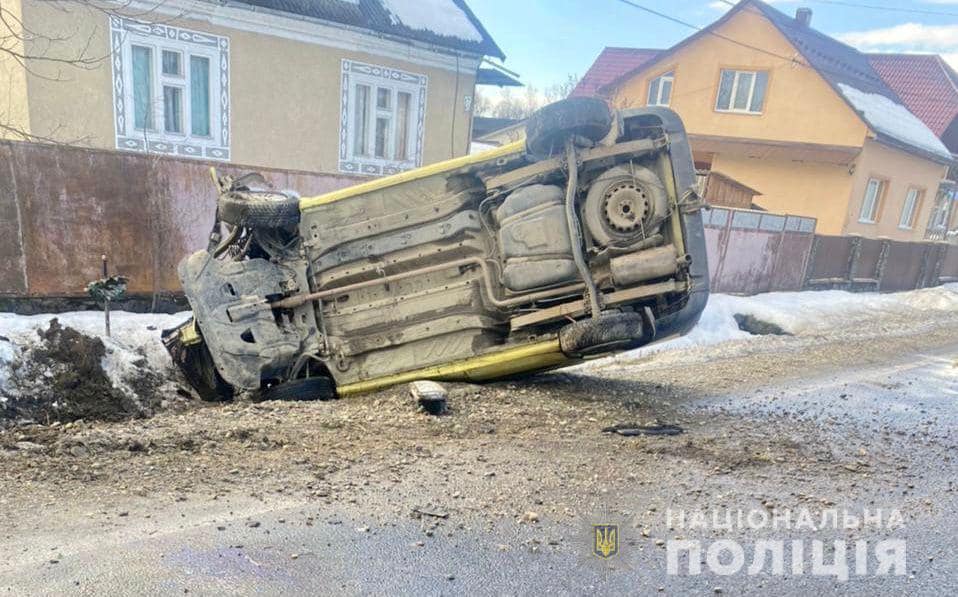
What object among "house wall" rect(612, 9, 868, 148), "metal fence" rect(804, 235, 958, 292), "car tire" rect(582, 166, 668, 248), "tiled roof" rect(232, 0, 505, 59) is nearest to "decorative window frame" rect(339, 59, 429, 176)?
"tiled roof" rect(232, 0, 505, 59)

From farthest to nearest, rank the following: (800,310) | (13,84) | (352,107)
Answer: (352,107), (800,310), (13,84)

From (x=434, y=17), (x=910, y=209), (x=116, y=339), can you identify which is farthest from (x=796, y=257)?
(x=910, y=209)

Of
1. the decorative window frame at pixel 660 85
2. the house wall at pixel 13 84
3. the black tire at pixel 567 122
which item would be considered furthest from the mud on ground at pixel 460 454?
→ the decorative window frame at pixel 660 85

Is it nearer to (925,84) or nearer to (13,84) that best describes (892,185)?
(925,84)

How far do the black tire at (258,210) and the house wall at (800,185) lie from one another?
1777 centimetres

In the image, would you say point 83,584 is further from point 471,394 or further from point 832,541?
point 832,541

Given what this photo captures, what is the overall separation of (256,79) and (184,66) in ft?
3.72

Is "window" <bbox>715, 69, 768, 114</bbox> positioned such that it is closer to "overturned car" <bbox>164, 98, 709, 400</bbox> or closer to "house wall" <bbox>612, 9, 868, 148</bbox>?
"house wall" <bbox>612, 9, 868, 148</bbox>

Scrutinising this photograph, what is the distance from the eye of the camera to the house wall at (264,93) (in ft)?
28.1

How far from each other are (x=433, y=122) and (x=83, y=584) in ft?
37.9

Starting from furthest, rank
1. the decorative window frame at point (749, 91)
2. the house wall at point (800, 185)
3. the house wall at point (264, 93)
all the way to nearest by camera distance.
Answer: the decorative window frame at point (749, 91) → the house wall at point (800, 185) → the house wall at point (264, 93)

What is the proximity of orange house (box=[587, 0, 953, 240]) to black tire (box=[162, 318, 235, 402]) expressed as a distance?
1777 centimetres

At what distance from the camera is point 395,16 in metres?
11.4

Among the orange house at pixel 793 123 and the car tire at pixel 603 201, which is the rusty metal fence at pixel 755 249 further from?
the car tire at pixel 603 201
